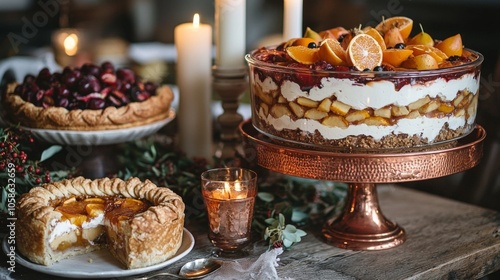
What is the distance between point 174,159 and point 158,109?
0.16m

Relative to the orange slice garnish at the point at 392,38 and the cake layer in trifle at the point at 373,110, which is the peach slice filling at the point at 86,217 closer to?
the cake layer in trifle at the point at 373,110

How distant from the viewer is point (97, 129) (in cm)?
170

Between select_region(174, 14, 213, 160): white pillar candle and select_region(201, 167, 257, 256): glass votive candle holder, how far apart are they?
0.51 meters

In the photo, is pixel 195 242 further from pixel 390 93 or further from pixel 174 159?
pixel 390 93

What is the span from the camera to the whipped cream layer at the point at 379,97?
1383mm

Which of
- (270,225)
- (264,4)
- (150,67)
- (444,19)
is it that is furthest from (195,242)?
(264,4)

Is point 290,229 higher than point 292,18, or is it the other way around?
point 292,18

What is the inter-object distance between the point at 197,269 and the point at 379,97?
1.62 feet

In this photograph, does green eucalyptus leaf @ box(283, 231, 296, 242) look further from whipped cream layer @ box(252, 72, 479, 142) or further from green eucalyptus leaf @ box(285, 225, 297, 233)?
Answer: whipped cream layer @ box(252, 72, 479, 142)

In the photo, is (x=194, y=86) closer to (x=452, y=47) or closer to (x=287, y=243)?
(x=287, y=243)

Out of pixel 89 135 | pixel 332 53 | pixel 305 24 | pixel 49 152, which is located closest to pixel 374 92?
pixel 332 53

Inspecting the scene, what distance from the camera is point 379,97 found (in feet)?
4.54

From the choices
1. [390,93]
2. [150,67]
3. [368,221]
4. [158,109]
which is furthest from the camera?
[150,67]

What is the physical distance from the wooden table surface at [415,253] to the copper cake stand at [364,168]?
4 cm
